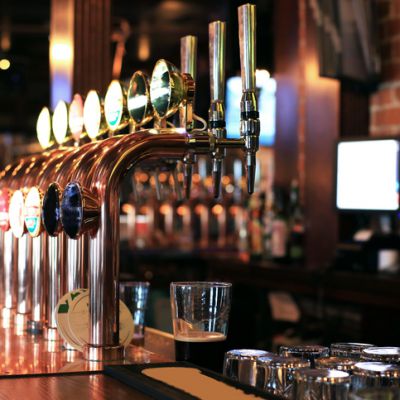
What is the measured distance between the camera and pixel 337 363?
1140mm

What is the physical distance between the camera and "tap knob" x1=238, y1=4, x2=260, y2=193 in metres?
1.54

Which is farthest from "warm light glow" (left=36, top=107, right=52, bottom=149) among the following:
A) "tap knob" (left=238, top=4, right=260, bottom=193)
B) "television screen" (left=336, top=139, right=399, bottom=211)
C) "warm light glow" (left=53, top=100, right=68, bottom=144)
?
"television screen" (left=336, top=139, right=399, bottom=211)

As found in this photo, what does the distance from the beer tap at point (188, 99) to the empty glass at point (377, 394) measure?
0.78 m

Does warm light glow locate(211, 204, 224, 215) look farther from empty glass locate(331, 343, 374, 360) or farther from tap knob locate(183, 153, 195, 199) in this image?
empty glass locate(331, 343, 374, 360)

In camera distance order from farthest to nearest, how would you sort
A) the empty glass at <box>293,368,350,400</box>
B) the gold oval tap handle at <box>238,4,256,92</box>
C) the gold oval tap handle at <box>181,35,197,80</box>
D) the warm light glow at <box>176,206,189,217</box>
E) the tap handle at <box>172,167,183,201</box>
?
1. the warm light glow at <box>176,206,189,217</box>
2. the tap handle at <box>172,167,183,201</box>
3. the gold oval tap handle at <box>181,35,197,80</box>
4. the gold oval tap handle at <box>238,4,256,92</box>
5. the empty glass at <box>293,368,350,400</box>

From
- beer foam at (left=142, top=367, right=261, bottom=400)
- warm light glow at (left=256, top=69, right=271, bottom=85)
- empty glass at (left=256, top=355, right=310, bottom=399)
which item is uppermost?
warm light glow at (left=256, top=69, right=271, bottom=85)

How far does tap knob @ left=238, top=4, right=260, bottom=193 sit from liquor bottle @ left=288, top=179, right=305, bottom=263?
2.72m

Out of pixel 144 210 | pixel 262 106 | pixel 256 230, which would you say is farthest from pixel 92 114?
pixel 262 106

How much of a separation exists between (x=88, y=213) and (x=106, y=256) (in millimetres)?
80

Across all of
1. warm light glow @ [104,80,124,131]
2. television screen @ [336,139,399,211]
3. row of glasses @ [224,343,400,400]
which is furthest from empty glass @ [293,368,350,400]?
television screen @ [336,139,399,211]

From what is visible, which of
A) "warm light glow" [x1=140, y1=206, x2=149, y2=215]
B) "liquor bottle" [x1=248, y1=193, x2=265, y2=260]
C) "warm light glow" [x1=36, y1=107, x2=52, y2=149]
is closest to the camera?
"warm light glow" [x1=36, y1=107, x2=52, y2=149]

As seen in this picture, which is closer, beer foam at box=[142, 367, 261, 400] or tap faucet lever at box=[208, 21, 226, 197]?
beer foam at box=[142, 367, 261, 400]

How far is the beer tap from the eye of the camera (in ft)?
5.46

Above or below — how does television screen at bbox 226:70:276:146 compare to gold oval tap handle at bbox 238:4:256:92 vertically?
above
